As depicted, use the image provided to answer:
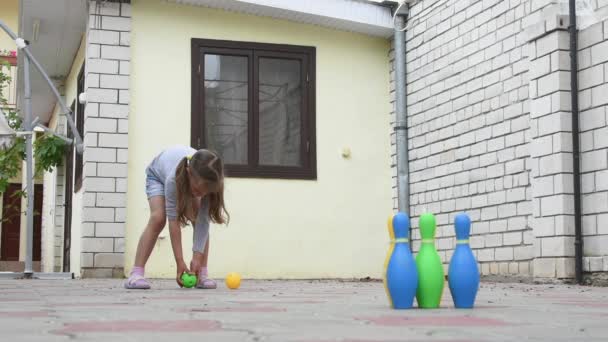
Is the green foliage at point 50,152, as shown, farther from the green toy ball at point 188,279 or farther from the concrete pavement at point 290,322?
the concrete pavement at point 290,322

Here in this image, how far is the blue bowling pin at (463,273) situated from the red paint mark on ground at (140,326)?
1233 mm

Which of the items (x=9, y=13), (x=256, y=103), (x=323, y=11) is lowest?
(x=256, y=103)

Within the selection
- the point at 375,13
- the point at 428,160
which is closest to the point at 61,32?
the point at 375,13

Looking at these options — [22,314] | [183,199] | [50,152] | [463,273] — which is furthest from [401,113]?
[22,314]

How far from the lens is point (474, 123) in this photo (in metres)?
8.12

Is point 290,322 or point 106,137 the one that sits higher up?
point 106,137

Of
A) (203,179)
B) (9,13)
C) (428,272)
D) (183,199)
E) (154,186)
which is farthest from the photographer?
(9,13)

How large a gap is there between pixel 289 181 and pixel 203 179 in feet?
14.1

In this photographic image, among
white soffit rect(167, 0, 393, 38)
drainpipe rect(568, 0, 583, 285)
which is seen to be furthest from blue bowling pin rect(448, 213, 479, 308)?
white soffit rect(167, 0, 393, 38)

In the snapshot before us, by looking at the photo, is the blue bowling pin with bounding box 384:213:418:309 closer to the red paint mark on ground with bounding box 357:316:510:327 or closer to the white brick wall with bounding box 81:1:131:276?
the red paint mark on ground with bounding box 357:316:510:327

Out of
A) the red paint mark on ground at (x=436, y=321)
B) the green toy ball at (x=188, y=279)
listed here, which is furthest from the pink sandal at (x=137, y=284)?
the red paint mark on ground at (x=436, y=321)

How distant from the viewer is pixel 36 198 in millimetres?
19500

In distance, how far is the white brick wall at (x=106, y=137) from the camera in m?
8.73

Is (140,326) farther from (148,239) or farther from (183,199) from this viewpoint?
(148,239)
